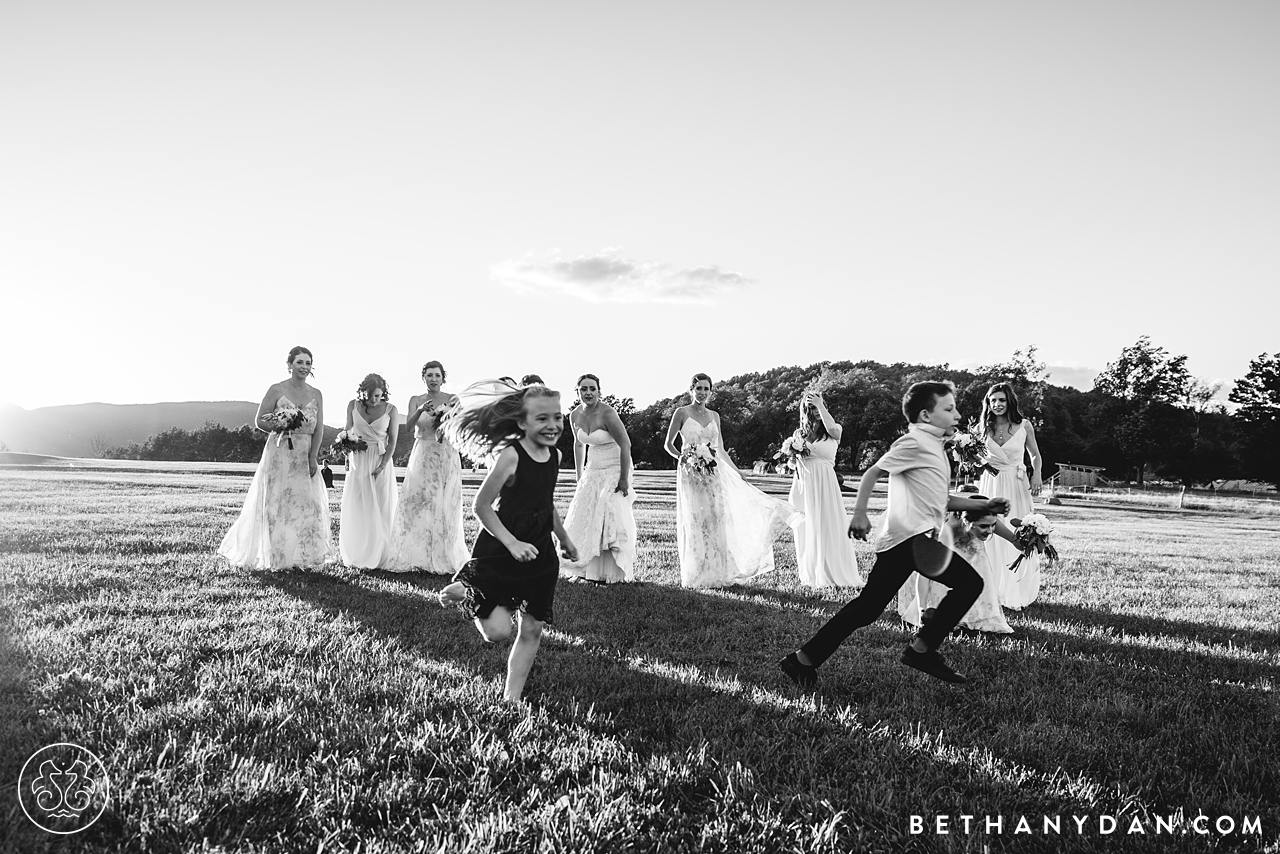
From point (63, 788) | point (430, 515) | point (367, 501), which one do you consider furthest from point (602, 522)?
point (63, 788)

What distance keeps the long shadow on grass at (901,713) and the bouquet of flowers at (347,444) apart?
3758 mm

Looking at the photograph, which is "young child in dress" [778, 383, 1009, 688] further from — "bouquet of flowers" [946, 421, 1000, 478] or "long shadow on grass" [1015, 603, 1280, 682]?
"long shadow on grass" [1015, 603, 1280, 682]

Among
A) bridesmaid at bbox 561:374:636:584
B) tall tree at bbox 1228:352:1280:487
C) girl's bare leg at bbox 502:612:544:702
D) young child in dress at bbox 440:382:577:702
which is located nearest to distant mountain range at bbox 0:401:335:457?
bridesmaid at bbox 561:374:636:584

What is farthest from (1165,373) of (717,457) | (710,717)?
(710,717)

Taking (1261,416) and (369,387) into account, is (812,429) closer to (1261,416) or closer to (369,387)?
(369,387)

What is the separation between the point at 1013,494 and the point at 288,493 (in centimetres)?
940

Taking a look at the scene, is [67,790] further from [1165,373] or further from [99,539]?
[1165,373]

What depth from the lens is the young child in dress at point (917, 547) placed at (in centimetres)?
577

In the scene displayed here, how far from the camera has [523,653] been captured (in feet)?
16.9

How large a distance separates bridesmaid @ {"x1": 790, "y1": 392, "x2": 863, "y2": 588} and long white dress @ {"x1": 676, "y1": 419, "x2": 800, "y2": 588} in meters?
0.29

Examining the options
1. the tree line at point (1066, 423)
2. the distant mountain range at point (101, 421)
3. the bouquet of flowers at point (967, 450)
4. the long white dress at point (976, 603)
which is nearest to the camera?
the long white dress at point (976, 603)

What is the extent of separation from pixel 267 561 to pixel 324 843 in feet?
25.3

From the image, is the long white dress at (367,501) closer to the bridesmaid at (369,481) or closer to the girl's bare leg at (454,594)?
the bridesmaid at (369,481)

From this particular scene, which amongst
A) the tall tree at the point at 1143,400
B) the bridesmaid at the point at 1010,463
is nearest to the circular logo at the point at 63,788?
the bridesmaid at the point at 1010,463
